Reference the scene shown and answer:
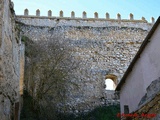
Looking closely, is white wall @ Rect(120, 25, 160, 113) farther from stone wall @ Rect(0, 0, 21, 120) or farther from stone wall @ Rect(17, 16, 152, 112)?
stone wall @ Rect(17, 16, 152, 112)

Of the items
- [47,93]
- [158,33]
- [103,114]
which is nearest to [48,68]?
[47,93]

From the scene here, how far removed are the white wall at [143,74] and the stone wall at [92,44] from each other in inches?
301

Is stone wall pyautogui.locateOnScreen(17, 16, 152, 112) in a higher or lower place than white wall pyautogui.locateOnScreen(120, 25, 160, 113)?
higher

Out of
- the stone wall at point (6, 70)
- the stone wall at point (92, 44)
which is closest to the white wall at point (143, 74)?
the stone wall at point (6, 70)

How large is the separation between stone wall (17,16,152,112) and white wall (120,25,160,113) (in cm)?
764

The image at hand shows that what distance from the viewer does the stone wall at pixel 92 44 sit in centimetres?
1789

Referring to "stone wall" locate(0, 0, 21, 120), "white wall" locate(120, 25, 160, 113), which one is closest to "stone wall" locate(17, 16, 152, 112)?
"white wall" locate(120, 25, 160, 113)

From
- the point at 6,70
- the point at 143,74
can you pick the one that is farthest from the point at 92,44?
the point at 6,70

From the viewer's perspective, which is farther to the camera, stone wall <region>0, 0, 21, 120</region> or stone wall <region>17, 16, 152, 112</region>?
stone wall <region>17, 16, 152, 112</region>

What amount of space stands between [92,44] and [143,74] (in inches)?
461

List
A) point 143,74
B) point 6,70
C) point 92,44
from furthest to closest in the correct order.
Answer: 1. point 92,44
2. point 143,74
3. point 6,70

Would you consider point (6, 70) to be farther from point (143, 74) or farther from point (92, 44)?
point (92, 44)

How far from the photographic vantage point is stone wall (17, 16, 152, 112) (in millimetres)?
17891

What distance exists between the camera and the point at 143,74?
855cm
